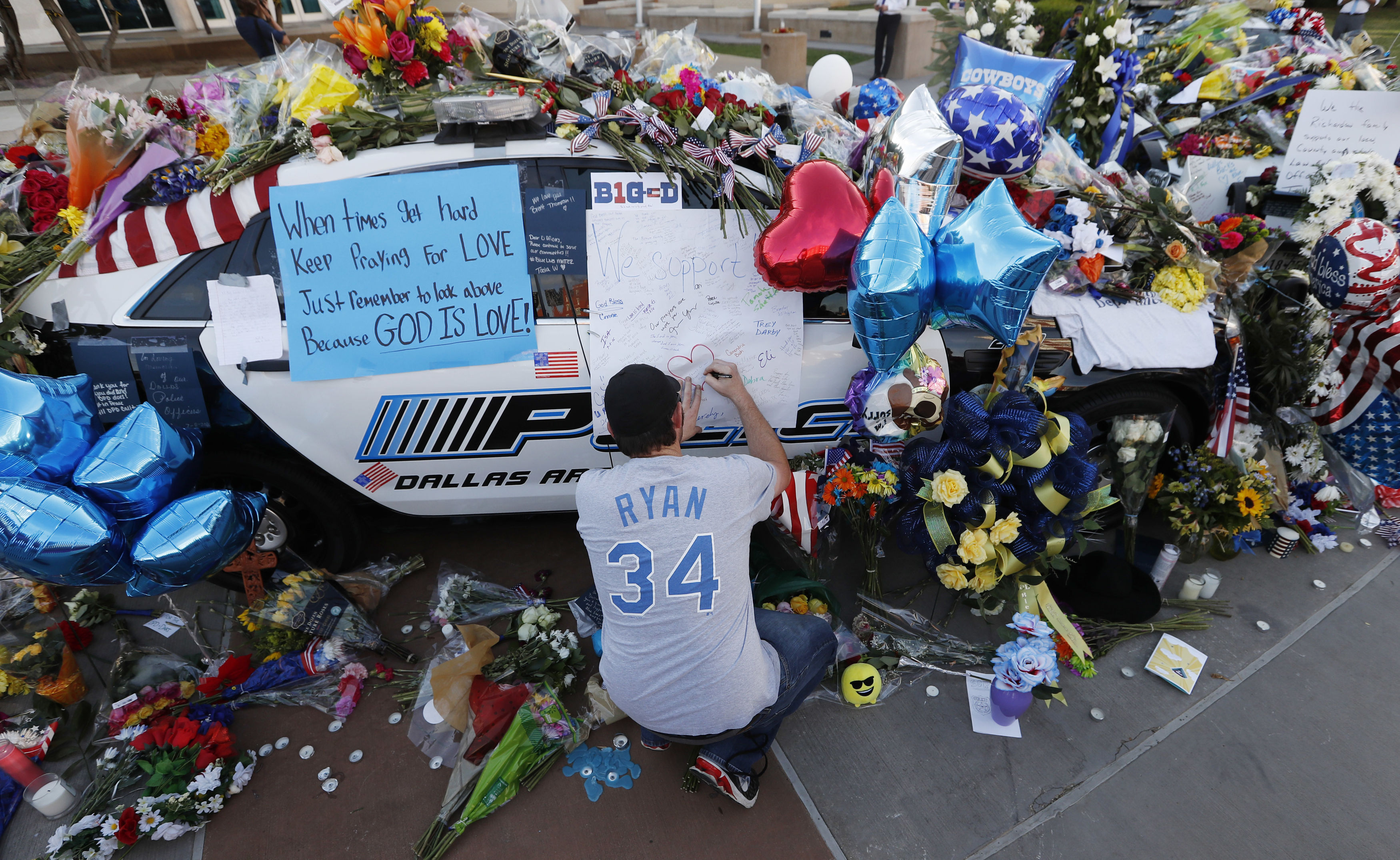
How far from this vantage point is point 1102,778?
2.27m

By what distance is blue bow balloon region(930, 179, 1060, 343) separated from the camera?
2.01 m

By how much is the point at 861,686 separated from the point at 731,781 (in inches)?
24.5

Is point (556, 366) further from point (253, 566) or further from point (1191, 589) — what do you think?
point (1191, 589)

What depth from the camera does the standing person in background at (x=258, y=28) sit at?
5184 millimetres

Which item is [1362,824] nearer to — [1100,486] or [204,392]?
[1100,486]

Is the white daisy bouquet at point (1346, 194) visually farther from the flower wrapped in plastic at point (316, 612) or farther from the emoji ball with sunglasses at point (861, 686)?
the flower wrapped in plastic at point (316, 612)

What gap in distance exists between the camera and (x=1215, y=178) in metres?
3.85

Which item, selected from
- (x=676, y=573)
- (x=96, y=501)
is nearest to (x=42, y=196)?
(x=96, y=501)

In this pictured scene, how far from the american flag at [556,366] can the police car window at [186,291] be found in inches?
44.0

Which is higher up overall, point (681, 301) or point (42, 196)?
point (42, 196)

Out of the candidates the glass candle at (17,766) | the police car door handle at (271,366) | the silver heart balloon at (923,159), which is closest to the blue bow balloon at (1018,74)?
the silver heart balloon at (923,159)

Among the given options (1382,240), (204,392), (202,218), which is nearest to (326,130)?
(202,218)

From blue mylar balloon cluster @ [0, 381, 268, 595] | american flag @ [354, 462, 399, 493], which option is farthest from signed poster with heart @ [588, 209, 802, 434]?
blue mylar balloon cluster @ [0, 381, 268, 595]

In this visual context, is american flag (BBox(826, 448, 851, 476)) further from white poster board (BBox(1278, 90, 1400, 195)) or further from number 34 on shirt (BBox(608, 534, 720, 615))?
white poster board (BBox(1278, 90, 1400, 195))
